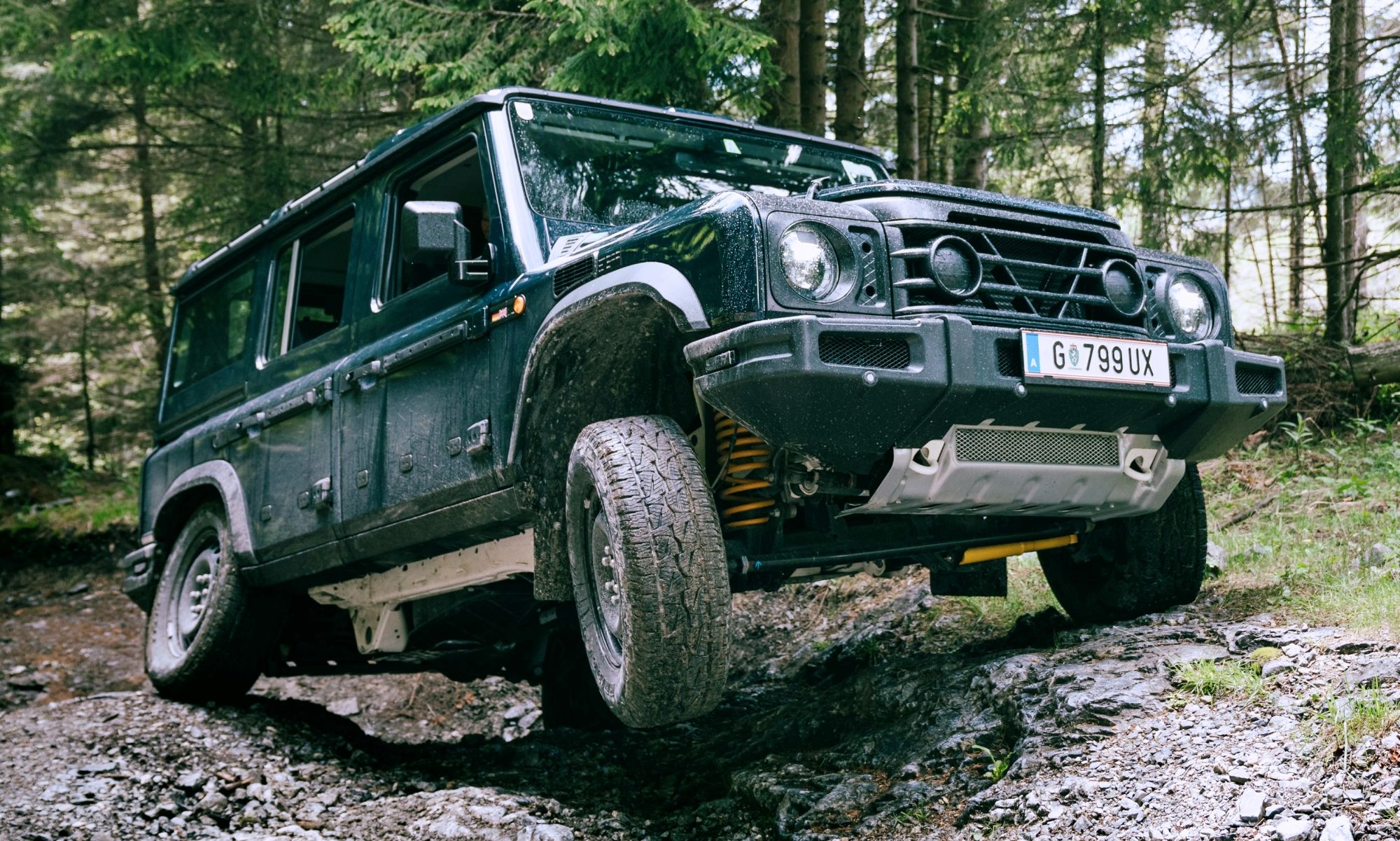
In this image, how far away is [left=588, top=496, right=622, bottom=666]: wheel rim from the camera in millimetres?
3254

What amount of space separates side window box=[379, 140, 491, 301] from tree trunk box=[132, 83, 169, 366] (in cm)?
954

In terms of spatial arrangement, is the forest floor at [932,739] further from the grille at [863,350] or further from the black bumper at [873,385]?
the grille at [863,350]

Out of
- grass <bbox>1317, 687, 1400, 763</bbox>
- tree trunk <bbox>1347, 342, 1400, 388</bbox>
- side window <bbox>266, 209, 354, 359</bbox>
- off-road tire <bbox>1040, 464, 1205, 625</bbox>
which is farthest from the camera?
tree trunk <bbox>1347, 342, 1400, 388</bbox>

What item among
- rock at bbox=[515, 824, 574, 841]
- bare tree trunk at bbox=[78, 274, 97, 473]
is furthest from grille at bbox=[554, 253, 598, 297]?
bare tree trunk at bbox=[78, 274, 97, 473]

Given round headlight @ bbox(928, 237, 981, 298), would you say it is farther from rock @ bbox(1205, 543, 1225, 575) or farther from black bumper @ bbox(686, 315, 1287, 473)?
rock @ bbox(1205, 543, 1225, 575)

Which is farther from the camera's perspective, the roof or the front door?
the roof

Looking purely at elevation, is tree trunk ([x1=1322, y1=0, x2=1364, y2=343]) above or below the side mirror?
above

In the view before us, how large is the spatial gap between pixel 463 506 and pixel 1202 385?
2316 millimetres

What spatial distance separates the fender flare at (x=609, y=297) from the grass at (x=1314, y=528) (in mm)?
2110

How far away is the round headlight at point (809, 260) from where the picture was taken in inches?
115

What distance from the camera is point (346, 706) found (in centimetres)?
755

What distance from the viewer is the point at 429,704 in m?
7.30

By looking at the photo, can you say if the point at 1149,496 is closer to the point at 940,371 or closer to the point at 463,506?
the point at 940,371

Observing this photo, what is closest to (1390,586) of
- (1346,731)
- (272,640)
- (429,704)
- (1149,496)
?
(1149,496)
